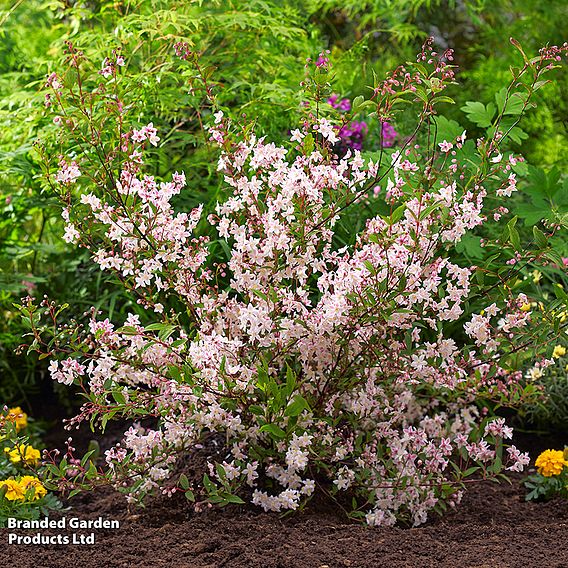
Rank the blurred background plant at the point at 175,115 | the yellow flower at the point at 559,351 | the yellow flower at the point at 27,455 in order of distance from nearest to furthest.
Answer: the yellow flower at the point at 27,455
the blurred background plant at the point at 175,115
the yellow flower at the point at 559,351

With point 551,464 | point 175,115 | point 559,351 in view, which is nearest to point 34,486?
point 175,115

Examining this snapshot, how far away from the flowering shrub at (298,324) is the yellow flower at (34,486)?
0.21 meters

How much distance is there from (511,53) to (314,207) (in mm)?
3909

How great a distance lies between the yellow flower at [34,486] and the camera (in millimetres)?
2566

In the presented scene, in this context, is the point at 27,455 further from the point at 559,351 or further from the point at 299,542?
the point at 559,351

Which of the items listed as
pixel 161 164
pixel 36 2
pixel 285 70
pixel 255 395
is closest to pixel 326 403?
pixel 255 395

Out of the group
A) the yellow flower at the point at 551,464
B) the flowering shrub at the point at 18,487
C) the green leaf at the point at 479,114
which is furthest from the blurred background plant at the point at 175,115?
the flowering shrub at the point at 18,487

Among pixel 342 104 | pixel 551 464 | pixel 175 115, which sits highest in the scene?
pixel 342 104

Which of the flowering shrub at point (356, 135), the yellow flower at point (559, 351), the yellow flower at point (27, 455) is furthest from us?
the flowering shrub at point (356, 135)

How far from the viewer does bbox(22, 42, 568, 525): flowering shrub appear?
7.36ft

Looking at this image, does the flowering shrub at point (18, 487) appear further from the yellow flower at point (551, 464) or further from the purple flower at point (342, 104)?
the purple flower at point (342, 104)

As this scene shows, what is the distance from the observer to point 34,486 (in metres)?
2.56

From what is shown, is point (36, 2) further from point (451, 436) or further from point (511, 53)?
point (451, 436)

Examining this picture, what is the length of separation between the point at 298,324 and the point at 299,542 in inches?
22.8
